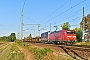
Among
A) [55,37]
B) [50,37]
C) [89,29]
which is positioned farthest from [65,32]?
[89,29]

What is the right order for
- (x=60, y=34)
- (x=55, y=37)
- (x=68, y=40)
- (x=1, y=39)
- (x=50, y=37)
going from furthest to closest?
(x=1, y=39) < (x=50, y=37) < (x=55, y=37) < (x=60, y=34) < (x=68, y=40)

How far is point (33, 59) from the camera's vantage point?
1545 centimetres

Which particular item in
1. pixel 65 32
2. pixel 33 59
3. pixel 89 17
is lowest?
pixel 33 59

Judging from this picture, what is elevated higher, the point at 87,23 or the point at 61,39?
the point at 87,23

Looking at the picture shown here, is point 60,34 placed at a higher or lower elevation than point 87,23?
lower

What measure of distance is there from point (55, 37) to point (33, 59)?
37060mm

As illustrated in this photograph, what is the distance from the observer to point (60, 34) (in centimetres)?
4809

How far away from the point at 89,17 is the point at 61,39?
136 ft

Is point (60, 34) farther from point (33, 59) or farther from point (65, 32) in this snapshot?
point (33, 59)

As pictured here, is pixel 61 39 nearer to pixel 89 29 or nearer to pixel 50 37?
pixel 50 37

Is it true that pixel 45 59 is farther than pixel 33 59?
No

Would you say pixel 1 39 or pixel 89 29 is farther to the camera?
pixel 1 39

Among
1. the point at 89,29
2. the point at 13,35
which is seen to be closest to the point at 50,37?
the point at 89,29

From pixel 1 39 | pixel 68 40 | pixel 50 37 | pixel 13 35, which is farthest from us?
pixel 1 39
